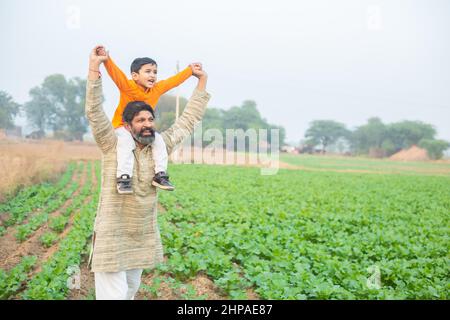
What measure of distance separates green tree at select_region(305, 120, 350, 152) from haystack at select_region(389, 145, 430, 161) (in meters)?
22.2

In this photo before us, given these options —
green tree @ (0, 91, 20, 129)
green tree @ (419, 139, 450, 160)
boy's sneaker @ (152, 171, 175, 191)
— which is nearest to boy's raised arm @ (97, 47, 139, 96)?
boy's sneaker @ (152, 171, 175, 191)

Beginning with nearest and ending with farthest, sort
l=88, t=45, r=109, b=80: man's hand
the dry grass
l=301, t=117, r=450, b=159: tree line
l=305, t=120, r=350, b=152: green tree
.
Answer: l=88, t=45, r=109, b=80: man's hand < the dry grass < l=301, t=117, r=450, b=159: tree line < l=305, t=120, r=350, b=152: green tree

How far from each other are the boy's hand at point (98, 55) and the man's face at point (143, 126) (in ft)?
1.33

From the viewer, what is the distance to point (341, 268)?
211 inches

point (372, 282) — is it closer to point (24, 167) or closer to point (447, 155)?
point (24, 167)

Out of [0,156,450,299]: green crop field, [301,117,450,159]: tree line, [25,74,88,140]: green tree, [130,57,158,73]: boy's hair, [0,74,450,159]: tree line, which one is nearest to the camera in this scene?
[130,57,158,73]: boy's hair

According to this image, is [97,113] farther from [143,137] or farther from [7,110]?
[7,110]

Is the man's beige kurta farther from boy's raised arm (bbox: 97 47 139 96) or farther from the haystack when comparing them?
the haystack

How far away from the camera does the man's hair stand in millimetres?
2748

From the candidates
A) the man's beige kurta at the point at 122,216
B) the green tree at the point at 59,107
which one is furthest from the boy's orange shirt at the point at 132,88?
the green tree at the point at 59,107

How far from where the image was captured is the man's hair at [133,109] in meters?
2.75

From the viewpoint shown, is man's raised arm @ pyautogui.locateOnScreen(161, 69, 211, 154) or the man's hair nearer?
the man's hair
